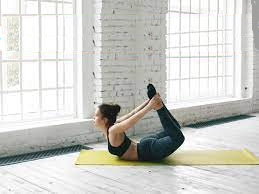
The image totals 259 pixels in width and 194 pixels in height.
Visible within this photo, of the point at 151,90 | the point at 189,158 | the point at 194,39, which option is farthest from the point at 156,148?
the point at 194,39

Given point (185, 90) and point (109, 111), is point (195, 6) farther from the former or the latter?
point (109, 111)

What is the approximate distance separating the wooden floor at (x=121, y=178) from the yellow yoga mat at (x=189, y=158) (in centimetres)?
12

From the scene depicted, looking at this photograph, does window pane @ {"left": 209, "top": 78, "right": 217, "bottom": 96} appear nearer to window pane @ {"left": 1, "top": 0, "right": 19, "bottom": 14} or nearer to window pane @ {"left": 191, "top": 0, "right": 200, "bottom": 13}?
window pane @ {"left": 191, "top": 0, "right": 200, "bottom": 13}

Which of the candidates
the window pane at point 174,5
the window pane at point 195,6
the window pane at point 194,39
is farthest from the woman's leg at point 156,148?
the window pane at point 195,6

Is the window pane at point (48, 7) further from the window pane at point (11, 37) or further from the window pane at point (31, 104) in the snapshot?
the window pane at point (31, 104)

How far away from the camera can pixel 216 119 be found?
715cm

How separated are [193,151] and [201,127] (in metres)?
1.58

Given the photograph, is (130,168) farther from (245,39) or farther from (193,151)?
(245,39)

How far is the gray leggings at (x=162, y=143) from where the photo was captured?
175 inches

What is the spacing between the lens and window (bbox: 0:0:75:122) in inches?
195

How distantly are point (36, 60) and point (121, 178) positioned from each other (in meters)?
1.86

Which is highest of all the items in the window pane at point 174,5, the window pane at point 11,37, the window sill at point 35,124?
the window pane at point 174,5

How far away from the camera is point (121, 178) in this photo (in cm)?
395

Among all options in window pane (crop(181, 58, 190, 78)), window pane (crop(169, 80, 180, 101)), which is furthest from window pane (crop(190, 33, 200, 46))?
window pane (crop(169, 80, 180, 101))
